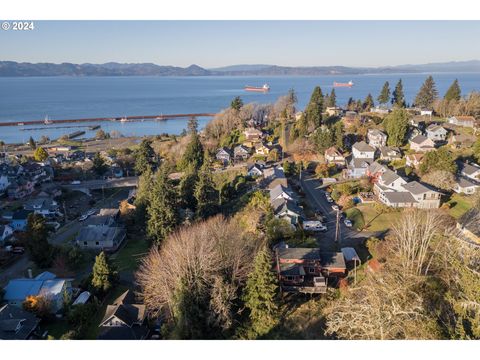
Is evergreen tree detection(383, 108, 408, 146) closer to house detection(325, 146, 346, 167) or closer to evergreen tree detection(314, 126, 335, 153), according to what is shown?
house detection(325, 146, 346, 167)

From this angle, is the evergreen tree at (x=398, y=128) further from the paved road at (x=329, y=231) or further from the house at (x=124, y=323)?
the house at (x=124, y=323)

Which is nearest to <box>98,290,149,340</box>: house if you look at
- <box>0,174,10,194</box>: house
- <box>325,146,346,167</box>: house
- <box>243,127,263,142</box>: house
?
<box>325,146,346,167</box>: house

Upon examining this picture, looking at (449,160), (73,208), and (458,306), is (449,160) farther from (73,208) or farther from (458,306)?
(73,208)

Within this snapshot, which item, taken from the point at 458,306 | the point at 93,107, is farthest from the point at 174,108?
the point at 458,306

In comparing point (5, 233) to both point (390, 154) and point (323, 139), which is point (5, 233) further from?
point (390, 154)

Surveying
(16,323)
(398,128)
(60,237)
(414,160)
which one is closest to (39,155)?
(60,237)
